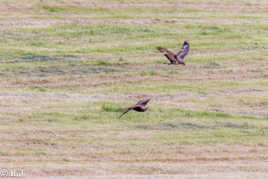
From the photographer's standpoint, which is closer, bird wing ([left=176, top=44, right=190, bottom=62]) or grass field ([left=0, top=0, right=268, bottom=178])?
grass field ([left=0, top=0, right=268, bottom=178])

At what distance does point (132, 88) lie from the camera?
2548 centimetres

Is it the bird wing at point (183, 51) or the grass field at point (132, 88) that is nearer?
the grass field at point (132, 88)

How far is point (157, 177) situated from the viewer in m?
17.2

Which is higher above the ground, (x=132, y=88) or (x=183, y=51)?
(x=183, y=51)

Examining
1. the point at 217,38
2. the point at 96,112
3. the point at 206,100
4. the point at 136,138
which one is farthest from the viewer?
the point at 217,38

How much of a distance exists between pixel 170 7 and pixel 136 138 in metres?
14.7

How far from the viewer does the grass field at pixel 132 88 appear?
62.8 ft

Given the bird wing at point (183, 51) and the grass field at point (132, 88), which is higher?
the bird wing at point (183, 51)

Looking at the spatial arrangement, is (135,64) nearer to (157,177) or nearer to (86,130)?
(86,130)

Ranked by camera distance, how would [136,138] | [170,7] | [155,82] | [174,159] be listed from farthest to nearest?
[170,7] → [155,82] → [136,138] → [174,159]

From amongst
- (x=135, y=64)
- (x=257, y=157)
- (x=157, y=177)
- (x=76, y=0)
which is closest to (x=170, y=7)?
(x=76, y=0)

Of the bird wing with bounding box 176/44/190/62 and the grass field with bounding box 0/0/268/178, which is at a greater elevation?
the bird wing with bounding box 176/44/190/62

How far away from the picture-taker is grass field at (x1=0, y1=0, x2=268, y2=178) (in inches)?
754

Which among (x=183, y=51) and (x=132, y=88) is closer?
(x=183, y=51)
